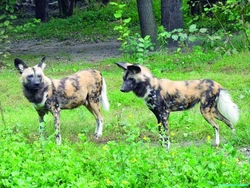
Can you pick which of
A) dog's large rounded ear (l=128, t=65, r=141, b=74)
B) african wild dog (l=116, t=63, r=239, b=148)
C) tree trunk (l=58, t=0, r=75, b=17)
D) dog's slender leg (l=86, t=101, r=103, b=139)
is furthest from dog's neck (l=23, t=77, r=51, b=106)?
tree trunk (l=58, t=0, r=75, b=17)

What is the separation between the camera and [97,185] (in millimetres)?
4312

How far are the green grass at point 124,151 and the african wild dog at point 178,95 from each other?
16cm

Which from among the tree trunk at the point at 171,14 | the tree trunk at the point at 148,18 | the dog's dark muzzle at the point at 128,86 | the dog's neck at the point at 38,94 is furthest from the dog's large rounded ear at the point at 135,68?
the tree trunk at the point at 171,14

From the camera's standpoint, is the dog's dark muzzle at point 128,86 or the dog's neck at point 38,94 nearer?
the dog's dark muzzle at point 128,86

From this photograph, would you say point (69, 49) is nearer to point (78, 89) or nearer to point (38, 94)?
→ point (78, 89)

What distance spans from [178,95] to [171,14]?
7251 millimetres

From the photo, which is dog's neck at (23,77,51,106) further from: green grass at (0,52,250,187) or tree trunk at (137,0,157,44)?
tree trunk at (137,0,157,44)

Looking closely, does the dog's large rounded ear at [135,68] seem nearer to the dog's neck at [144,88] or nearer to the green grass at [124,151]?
the dog's neck at [144,88]

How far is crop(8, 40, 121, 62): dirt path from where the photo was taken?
1409cm

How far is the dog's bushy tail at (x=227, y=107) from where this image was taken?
6113 millimetres

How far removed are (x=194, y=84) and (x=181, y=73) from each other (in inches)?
149

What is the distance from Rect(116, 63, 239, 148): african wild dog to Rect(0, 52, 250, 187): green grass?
16 centimetres

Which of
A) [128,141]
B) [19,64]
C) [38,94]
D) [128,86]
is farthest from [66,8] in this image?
[128,141]

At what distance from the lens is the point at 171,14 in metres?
13.2
